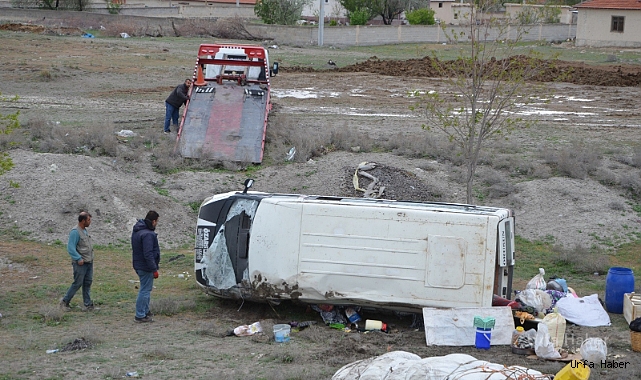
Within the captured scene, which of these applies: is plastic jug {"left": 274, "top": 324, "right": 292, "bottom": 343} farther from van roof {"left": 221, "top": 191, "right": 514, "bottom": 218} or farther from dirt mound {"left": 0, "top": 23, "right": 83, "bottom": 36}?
dirt mound {"left": 0, "top": 23, "right": 83, "bottom": 36}

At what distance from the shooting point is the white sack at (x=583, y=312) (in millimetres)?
11172

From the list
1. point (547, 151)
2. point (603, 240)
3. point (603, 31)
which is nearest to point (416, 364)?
point (603, 240)

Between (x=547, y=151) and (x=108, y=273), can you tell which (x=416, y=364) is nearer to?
(x=108, y=273)

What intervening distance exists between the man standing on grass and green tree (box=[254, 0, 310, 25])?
4882 cm

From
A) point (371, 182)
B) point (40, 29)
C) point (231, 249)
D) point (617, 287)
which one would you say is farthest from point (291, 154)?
point (40, 29)

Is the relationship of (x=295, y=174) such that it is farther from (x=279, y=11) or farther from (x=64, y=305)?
(x=279, y=11)

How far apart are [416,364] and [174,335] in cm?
396

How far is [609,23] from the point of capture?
165 feet

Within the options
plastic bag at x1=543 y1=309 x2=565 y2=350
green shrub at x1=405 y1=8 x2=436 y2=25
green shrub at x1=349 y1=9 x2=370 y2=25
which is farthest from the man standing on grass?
green shrub at x1=405 y1=8 x2=436 y2=25

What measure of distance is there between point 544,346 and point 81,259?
6.26 meters

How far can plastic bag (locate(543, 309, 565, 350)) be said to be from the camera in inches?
394

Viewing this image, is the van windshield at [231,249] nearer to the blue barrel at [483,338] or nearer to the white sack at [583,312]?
the blue barrel at [483,338]

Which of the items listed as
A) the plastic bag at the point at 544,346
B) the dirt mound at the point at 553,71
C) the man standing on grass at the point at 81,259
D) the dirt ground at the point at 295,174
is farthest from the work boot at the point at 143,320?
the dirt mound at the point at 553,71

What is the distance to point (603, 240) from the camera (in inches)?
636
